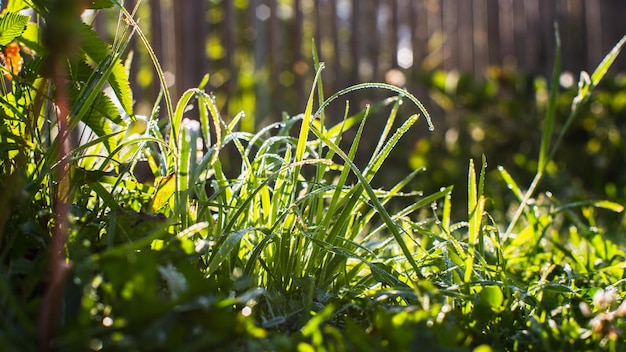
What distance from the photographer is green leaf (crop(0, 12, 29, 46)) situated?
0.98 m

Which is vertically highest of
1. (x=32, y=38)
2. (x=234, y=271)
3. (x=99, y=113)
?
(x=32, y=38)

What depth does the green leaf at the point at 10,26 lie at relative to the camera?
98cm

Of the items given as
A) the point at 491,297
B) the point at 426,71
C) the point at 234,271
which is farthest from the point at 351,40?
the point at 491,297

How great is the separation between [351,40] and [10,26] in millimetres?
3859

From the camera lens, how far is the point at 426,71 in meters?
4.64

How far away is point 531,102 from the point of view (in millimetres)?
3797

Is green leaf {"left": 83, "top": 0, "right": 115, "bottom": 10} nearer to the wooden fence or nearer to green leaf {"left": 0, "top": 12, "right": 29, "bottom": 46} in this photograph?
green leaf {"left": 0, "top": 12, "right": 29, "bottom": 46}

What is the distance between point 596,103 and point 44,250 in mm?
3362

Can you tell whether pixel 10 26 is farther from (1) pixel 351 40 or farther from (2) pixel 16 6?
(1) pixel 351 40

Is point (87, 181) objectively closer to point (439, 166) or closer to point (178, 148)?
point (178, 148)

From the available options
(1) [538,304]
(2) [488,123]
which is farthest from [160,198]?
(2) [488,123]

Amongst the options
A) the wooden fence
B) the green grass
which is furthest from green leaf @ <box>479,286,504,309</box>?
the wooden fence

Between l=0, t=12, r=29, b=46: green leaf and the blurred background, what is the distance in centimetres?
211

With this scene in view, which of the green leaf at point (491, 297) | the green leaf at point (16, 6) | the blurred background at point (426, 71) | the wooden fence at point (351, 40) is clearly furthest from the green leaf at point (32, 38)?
the wooden fence at point (351, 40)
